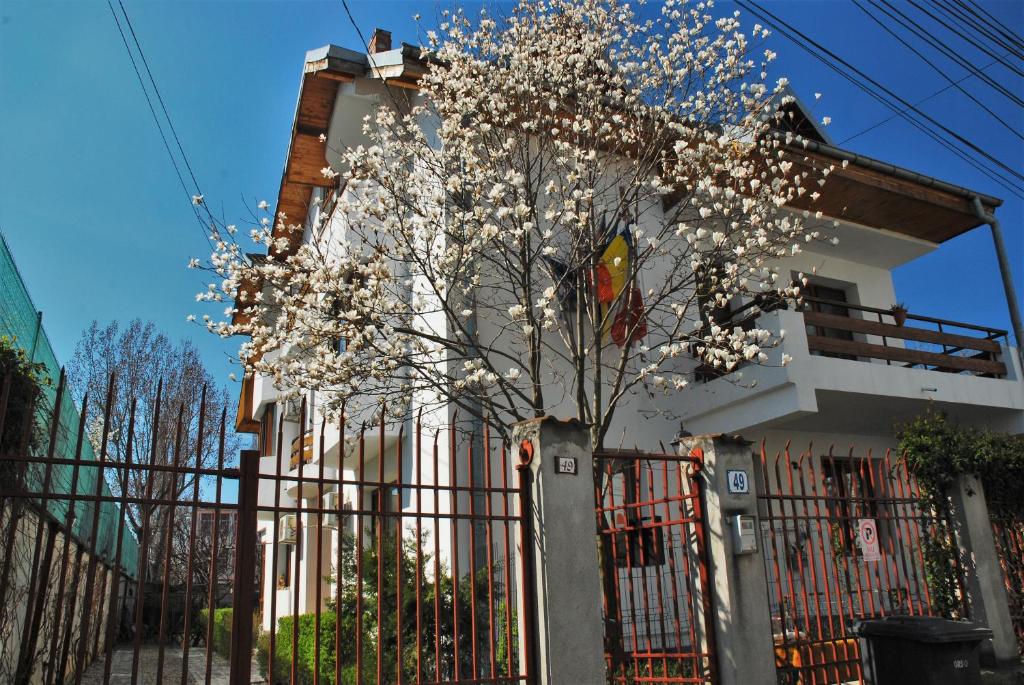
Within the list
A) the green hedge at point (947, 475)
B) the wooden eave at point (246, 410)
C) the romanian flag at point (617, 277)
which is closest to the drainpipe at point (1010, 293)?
the green hedge at point (947, 475)

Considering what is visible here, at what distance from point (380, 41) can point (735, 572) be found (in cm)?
1269

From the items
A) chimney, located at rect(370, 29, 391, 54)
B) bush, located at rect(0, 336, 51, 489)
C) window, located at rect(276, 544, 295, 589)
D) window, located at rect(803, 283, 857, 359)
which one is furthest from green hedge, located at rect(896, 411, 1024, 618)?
window, located at rect(276, 544, 295, 589)

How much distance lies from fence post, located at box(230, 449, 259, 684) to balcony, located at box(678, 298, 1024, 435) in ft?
24.6

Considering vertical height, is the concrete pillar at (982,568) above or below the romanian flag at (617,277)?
below

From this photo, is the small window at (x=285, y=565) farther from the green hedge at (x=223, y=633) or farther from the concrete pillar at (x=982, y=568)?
the concrete pillar at (x=982, y=568)

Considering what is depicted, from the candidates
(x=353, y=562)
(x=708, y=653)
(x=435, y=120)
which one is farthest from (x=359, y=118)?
(x=708, y=653)

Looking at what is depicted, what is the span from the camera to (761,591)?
6.11 m

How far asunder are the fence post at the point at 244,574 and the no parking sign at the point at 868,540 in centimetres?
573

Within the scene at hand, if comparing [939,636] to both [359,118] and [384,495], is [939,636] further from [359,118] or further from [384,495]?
[359,118]

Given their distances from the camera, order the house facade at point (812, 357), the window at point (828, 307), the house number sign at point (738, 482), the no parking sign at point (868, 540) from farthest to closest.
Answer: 1. the window at point (828, 307)
2. the house facade at point (812, 357)
3. the no parking sign at point (868, 540)
4. the house number sign at point (738, 482)

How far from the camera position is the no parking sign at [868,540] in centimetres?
748

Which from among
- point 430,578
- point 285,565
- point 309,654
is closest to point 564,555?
point 430,578

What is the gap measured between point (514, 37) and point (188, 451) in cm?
1966

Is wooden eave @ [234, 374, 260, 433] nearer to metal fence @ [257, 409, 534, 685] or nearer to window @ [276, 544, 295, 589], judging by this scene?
window @ [276, 544, 295, 589]
